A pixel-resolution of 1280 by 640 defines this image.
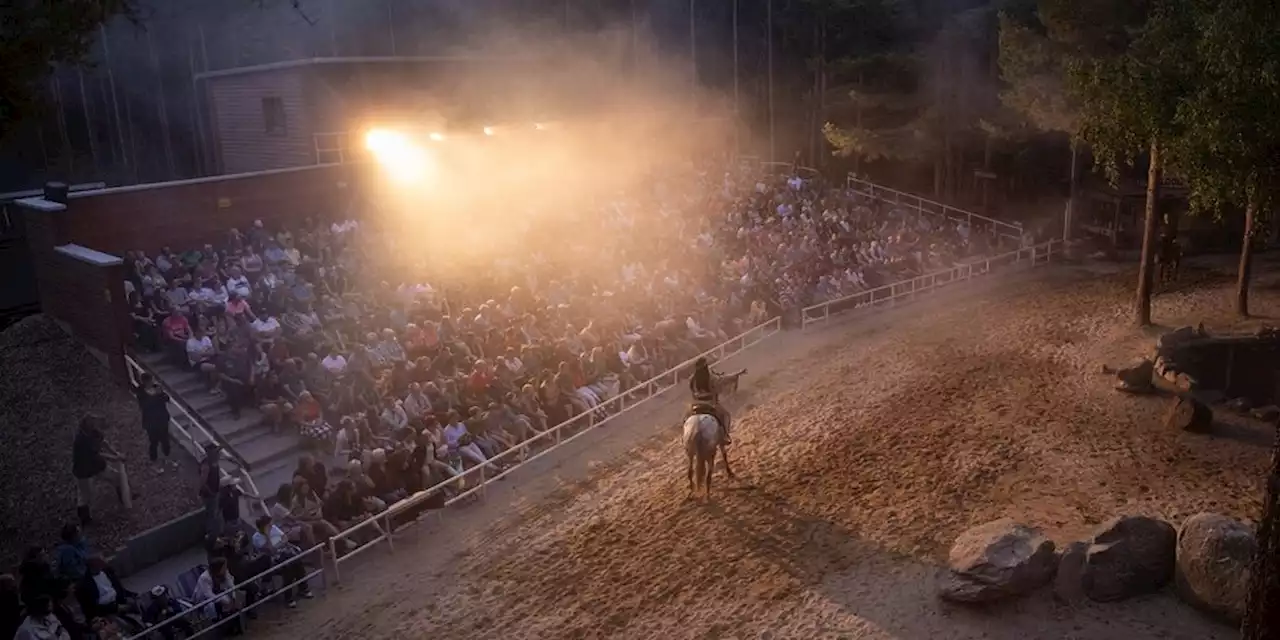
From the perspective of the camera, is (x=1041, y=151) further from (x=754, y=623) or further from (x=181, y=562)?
(x=181, y=562)

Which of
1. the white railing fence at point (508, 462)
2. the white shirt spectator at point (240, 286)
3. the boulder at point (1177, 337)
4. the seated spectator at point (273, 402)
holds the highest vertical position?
the white shirt spectator at point (240, 286)

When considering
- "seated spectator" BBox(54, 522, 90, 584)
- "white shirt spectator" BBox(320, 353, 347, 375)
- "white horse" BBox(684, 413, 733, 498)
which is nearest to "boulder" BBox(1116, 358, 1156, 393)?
"white horse" BBox(684, 413, 733, 498)

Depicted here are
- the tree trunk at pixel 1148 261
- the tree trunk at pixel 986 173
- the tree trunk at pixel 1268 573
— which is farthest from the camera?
the tree trunk at pixel 986 173

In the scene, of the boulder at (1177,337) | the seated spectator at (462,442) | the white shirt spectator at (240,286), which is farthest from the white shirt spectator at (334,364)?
the boulder at (1177,337)

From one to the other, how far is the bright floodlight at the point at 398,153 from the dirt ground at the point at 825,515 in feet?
44.4

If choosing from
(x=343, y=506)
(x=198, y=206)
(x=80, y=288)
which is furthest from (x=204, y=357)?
(x=198, y=206)

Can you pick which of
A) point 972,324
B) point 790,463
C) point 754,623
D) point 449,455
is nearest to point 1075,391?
point 972,324

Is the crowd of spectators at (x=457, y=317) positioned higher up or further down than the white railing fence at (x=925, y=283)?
higher up

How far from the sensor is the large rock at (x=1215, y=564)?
30.5ft

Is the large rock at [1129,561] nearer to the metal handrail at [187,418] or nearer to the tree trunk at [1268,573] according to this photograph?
the tree trunk at [1268,573]

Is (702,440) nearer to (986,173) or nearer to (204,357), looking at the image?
(204,357)

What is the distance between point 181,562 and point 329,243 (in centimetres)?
1068

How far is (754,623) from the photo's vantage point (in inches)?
404

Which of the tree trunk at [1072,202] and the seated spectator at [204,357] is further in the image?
the tree trunk at [1072,202]
